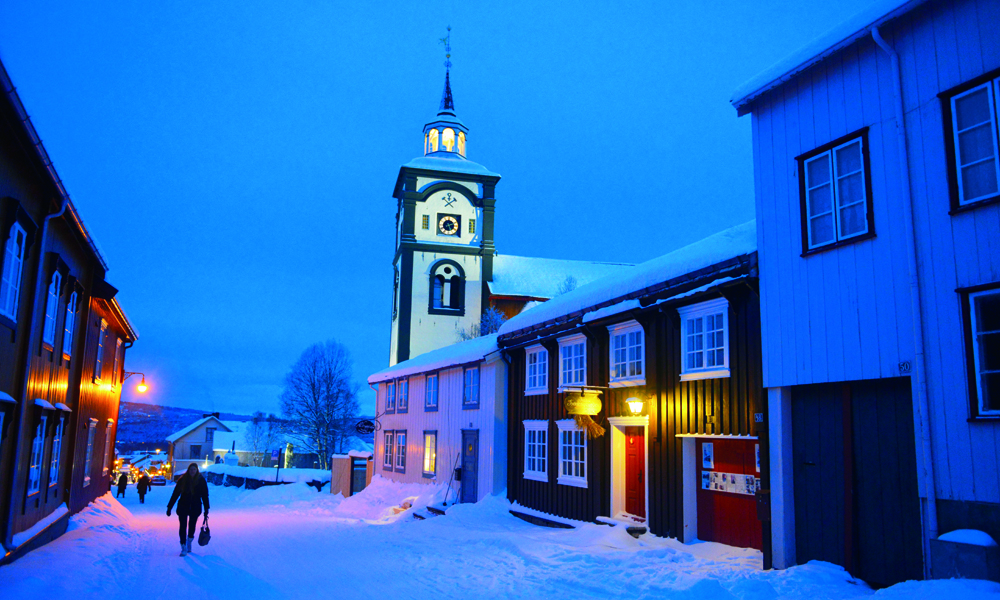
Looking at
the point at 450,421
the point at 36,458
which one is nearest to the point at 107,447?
the point at 450,421

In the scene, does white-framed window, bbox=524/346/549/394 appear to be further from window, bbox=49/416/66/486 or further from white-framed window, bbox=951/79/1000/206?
white-framed window, bbox=951/79/1000/206

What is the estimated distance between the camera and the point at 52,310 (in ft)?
41.8

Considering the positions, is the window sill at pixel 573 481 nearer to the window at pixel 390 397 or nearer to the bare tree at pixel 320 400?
the window at pixel 390 397

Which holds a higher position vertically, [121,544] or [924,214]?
[924,214]

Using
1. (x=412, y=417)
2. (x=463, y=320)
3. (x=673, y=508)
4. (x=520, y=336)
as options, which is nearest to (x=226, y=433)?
(x=463, y=320)

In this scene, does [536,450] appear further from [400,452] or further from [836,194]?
[400,452]

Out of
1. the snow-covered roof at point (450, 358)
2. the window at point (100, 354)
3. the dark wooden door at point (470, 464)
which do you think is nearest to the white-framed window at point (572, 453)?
the snow-covered roof at point (450, 358)

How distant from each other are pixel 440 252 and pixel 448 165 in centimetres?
611

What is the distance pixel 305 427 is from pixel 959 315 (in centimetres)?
5472

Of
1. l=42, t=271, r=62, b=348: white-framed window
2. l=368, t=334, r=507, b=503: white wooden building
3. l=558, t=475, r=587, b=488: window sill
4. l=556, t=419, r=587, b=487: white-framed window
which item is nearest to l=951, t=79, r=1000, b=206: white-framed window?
l=556, t=419, r=587, b=487: white-framed window

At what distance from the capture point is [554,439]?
17.3 m

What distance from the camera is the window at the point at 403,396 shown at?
28000mm

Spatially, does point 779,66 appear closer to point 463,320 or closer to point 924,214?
point 924,214

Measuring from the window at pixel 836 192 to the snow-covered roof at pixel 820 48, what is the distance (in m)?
1.17
